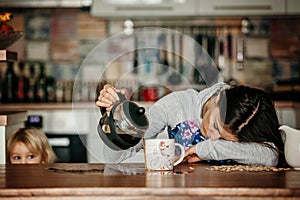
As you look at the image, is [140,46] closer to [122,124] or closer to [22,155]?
[22,155]

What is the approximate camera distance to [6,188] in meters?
1.32

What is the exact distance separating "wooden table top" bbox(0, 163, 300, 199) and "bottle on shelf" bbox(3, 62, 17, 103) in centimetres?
264

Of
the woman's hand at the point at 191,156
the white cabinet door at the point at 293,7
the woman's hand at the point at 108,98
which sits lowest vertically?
the woman's hand at the point at 191,156

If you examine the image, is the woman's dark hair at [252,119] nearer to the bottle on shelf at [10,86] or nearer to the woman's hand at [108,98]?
the woman's hand at [108,98]

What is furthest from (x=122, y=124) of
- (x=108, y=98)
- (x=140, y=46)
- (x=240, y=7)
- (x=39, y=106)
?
(x=140, y=46)

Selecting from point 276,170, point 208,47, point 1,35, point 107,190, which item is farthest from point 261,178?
point 208,47

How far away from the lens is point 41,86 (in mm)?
4297

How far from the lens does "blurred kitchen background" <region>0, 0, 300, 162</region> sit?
161 inches

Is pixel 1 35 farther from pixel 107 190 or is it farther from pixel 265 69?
pixel 265 69

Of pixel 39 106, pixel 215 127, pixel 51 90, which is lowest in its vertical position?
pixel 215 127

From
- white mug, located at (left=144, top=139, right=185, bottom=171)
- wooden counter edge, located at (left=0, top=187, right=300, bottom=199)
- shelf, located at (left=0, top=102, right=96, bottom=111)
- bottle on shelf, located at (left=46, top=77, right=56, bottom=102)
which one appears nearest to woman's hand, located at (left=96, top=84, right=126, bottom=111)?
white mug, located at (left=144, top=139, right=185, bottom=171)

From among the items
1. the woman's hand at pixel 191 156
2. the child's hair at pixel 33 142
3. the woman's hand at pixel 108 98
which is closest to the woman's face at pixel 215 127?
the woman's hand at pixel 191 156

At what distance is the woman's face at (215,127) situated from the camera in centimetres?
199

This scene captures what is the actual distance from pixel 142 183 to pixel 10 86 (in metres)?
3.08
